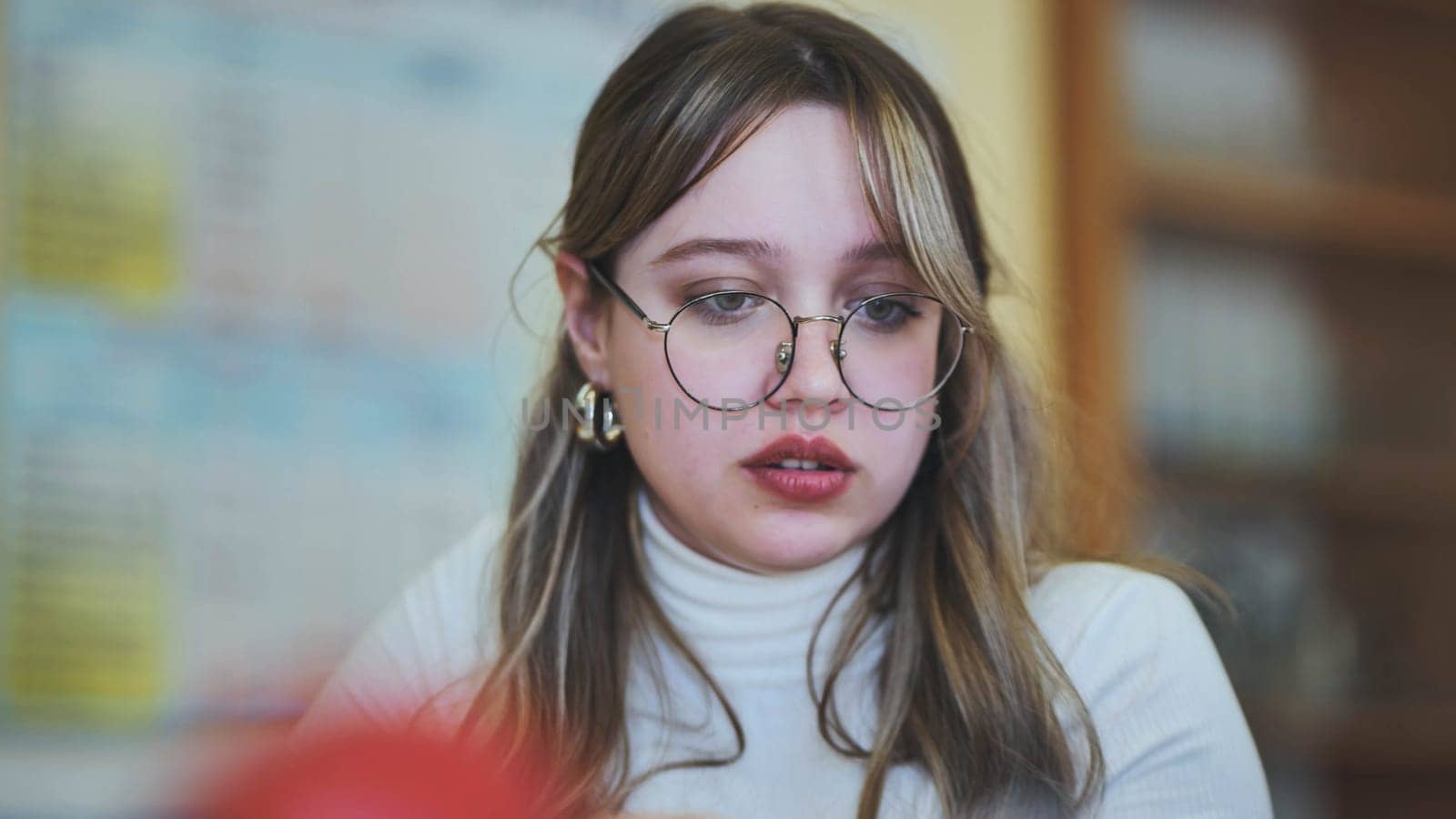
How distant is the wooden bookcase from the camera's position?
1949mm

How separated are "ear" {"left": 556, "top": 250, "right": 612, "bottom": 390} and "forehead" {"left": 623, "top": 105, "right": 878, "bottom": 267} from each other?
0.14 metres

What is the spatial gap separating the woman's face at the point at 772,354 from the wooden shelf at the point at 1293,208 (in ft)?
3.88

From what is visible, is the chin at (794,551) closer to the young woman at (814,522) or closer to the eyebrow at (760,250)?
the young woman at (814,522)

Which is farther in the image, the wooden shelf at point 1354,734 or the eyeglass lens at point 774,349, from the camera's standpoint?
the wooden shelf at point 1354,734

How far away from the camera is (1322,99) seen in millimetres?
2133

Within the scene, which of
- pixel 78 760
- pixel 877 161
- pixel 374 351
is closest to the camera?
pixel 877 161

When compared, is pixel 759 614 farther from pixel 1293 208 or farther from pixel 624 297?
pixel 1293 208

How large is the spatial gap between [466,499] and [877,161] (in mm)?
963

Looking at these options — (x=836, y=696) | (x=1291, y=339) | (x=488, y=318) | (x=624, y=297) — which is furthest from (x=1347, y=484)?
(x=624, y=297)

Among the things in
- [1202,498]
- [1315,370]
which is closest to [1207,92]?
[1315,370]

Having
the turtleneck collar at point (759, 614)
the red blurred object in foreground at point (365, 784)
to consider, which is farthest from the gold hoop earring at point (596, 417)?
the red blurred object in foreground at point (365, 784)

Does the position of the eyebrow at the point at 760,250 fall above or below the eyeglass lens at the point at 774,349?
above

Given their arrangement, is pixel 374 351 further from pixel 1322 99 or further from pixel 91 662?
pixel 1322 99

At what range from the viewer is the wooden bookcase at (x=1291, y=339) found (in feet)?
6.40
